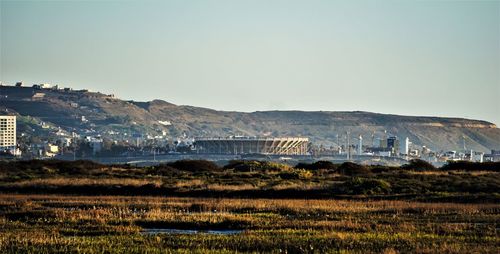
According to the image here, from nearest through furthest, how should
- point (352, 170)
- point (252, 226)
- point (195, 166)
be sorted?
point (252, 226)
point (352, 170)
point (195, 166)

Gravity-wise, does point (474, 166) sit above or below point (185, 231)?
above

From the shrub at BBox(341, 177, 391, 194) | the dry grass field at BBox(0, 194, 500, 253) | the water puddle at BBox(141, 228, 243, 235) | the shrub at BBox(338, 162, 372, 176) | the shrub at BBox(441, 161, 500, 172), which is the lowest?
the water puddle at BBox(141, 228, 243, 235)

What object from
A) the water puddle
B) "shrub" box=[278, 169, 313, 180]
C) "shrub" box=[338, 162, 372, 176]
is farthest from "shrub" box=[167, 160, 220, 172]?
the water puddle

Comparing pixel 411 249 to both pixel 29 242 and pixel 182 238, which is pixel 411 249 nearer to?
pixel 182 238

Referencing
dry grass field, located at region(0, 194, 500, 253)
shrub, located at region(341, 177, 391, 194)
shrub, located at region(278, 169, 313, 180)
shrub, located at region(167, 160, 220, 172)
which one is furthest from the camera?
shrub, located at region(167, 160, 220, 172)

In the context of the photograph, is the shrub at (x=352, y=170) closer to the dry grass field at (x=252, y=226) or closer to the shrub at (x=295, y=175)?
the shrub at (x=295, y=175)

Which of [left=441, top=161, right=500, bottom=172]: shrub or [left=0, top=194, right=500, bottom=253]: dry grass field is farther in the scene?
[left=441, top=161, right=500, bottom=172]: shrub

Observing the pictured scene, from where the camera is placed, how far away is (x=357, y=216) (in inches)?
1508

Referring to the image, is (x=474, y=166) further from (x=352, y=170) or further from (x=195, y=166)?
(x=195, y=166)

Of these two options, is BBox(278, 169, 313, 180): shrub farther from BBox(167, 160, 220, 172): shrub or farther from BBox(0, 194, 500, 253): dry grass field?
BBox(0, 194, 500, 253): dry grass field

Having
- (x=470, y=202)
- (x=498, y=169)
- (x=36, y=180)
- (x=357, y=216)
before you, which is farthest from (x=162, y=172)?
(x=357, y=216)

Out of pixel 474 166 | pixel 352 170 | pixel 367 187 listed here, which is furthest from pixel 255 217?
pixel 474 166

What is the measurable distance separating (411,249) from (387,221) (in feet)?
29.4

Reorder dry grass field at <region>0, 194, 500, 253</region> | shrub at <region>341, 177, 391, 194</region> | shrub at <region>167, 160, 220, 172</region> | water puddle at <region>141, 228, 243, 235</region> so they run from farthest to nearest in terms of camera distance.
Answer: shrub at <region>167, 160, 220, 172</region>, shrub at <region>341, 177, 391, 194</region>, water puddle at <region>141, 228, 243, 235</region>, dry grass field at <region>0, 194, 500, 253</region>
